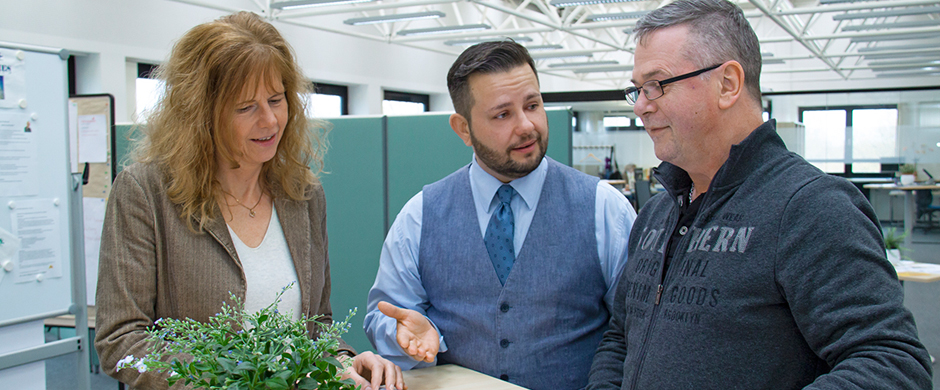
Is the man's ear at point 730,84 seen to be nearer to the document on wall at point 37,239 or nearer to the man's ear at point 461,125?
the man's ear at point 461,125

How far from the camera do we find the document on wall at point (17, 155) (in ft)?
7.36

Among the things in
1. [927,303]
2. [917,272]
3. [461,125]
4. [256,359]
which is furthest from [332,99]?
[256,359]

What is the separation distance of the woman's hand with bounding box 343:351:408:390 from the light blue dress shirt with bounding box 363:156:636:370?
146 millimetres

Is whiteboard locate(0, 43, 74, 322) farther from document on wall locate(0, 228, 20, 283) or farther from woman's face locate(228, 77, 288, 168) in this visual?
woman's face locate(228, 77, 288, 168)

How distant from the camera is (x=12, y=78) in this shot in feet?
7.44

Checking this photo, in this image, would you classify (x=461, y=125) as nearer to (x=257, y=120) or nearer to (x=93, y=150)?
(x=257, y=120)

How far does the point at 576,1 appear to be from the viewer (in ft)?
22.6

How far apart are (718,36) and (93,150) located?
3.99 m

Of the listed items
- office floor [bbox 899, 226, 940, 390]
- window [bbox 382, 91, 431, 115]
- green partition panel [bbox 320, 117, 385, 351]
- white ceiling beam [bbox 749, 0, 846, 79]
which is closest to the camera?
green partition panel [bbox 320, 117, 385, 351]

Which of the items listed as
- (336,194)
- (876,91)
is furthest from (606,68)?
(336,194)

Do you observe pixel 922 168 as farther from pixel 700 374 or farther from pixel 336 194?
pixel 700 374

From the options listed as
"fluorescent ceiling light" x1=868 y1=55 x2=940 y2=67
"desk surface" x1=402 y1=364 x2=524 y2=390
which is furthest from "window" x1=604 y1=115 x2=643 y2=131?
"desk surface" x1=402 y1=364 x2=524 y2=390

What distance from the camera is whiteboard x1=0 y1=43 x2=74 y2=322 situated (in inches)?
89.1

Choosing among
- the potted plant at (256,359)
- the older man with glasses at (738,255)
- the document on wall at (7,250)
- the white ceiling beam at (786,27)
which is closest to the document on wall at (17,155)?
the document on wall at (7,250)
